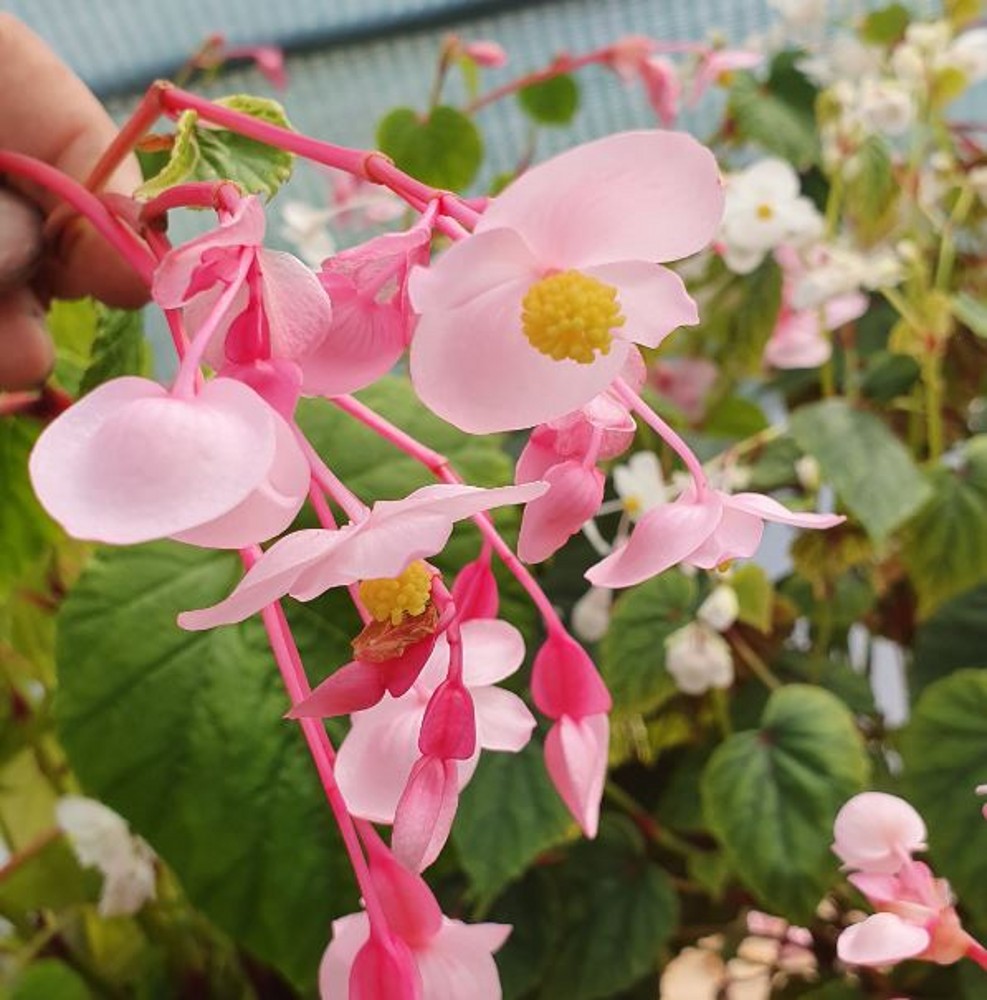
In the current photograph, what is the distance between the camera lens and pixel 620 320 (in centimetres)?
19

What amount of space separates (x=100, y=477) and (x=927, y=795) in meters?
0.46

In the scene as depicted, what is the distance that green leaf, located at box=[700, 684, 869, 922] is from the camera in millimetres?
522

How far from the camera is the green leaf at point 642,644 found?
0.63m

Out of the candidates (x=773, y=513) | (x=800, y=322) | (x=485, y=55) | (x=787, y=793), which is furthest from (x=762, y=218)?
(x=773, y=513)

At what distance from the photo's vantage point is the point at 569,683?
26cm

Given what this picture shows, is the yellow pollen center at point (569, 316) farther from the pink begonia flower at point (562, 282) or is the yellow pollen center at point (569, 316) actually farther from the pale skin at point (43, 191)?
the pale skin at point (43, 191)

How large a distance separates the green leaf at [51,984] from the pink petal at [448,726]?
49 cm

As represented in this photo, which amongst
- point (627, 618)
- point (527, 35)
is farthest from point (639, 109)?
point (627, 618)

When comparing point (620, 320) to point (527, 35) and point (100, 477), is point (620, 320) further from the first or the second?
point (527, 35)

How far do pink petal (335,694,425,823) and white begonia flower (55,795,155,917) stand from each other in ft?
1.40

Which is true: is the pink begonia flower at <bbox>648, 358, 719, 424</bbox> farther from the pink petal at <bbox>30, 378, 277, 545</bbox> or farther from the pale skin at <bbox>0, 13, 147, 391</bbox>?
the pink petal at <bbox>30, 378, 277, 545</bbox>

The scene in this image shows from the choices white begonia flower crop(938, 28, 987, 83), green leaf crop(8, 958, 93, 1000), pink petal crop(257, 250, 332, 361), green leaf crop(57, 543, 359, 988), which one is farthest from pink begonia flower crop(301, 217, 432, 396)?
white begonia flower crop(938, 28, 987, 83)

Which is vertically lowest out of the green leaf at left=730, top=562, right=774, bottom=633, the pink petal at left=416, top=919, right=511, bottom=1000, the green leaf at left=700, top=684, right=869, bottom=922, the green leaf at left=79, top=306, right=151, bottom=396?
the green leaf at left=700, top=684, right=869, bottom=922

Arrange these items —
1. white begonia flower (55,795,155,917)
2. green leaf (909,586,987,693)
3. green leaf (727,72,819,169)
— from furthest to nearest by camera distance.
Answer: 1. green leaf (727,72,819,169)
2. green leaf (909,586,987,693)
3. white begonia flower (55,795,155,917)
